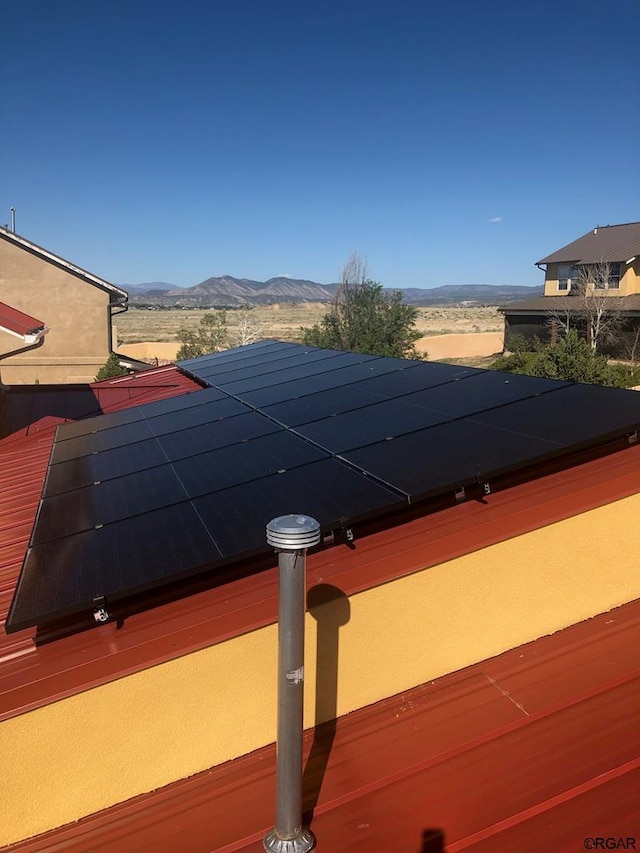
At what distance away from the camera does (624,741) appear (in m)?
3.82

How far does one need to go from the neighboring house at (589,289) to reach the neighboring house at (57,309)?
31.5 meters

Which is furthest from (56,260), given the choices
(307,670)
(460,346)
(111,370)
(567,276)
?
(460,346)

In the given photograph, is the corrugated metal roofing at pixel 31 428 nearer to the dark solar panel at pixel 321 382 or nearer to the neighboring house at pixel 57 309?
the dark solar panel at pixel 321 382

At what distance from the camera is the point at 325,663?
422cm

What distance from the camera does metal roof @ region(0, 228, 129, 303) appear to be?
30.1 m

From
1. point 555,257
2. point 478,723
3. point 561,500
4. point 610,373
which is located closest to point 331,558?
point 478,723

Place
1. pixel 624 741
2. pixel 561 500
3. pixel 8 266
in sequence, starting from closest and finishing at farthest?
pixel 624 741
pixel 561 500
pixel 8 266

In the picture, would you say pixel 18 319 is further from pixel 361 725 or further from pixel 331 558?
pixel 361 725

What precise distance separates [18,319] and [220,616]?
6612mm

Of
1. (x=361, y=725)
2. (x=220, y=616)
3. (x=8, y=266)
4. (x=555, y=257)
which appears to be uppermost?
(x=555, y=257)

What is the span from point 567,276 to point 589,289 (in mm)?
6092

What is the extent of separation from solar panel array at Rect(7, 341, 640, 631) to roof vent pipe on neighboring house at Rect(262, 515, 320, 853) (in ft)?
3.89

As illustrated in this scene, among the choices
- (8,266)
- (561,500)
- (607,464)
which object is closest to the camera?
(561,500)

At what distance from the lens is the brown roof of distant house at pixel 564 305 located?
133ft
